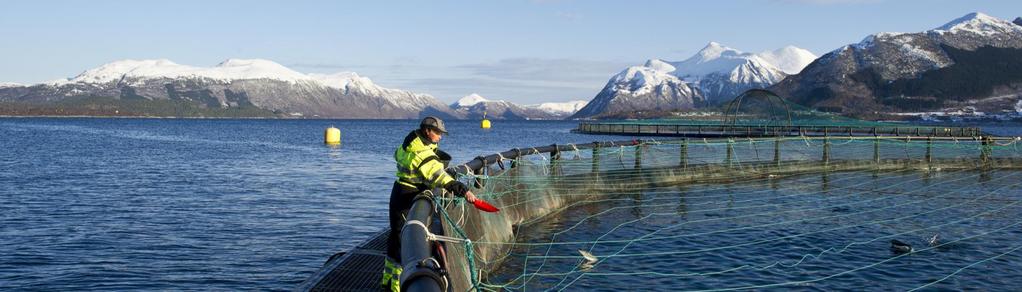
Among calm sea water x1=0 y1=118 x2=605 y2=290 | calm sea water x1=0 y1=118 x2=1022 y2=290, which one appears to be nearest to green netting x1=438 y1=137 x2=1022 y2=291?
calm sea water x1=0 y1=118 x2=1022 y2=290

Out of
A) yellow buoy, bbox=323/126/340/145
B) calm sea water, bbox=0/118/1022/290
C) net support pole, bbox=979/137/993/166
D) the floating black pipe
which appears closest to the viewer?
the floating black pipe

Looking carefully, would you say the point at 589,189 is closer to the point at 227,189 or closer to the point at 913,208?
the point at 913,208

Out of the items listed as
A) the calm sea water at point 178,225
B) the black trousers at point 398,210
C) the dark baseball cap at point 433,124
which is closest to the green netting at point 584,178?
the black trousers at point 398,210

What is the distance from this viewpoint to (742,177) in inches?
1117

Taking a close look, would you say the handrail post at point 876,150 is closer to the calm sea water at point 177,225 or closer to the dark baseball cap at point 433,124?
the calm sea water at point 177,225

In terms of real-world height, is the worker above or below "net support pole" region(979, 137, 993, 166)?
above

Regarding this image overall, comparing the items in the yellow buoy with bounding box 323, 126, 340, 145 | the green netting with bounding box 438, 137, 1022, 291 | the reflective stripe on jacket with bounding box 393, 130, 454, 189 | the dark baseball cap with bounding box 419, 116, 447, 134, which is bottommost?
the yellow buoy with bounding box 323, 126, 340, 145

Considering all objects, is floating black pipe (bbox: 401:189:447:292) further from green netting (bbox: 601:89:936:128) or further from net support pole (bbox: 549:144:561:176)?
green netting (bbox: 601:89:936:128)

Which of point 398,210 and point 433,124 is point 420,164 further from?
point 398,210

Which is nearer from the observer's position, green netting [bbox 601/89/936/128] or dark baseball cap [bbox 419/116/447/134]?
dark baseball cap [bbox 419/116/447/134]

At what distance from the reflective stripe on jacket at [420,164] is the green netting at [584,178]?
1.41 ft

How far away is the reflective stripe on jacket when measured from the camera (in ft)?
27.9

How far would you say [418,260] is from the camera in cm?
502

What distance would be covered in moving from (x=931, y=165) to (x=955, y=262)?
2022cm
